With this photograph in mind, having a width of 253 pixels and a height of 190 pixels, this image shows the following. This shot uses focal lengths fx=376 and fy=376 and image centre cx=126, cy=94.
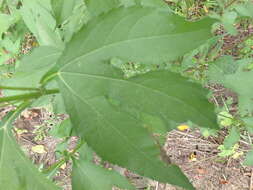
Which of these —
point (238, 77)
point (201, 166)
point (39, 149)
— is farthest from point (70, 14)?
point (39, 149)

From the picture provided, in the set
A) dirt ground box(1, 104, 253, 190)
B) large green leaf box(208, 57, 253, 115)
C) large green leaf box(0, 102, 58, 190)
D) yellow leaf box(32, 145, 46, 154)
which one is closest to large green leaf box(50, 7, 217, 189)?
large green leaf box(0, 102, 58, 190)

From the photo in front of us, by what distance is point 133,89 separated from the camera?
89 cm

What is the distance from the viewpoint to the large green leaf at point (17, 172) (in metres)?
0.92

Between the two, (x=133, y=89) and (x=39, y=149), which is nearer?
(x=133, y=89)

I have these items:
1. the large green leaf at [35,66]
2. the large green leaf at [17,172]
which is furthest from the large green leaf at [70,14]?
the large green leaf at [17,172]

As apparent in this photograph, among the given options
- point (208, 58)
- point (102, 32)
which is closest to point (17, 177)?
point (102, 32)

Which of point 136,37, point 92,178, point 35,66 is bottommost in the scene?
point 92,178

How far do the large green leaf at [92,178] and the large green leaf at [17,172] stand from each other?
1.30ft

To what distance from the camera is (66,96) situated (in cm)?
93

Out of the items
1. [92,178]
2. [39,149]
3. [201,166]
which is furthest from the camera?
[39,149]

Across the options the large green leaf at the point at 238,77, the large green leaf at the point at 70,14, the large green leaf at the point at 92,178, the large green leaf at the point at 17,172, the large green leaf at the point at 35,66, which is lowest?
the large green leaf at the point at 92,178

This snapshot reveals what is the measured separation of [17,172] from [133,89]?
36 centimetres

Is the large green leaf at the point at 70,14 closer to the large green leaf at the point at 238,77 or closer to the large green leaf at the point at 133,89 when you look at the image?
the large green leaf at the point at 133,89

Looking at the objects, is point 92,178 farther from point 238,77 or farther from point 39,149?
point 39,149
